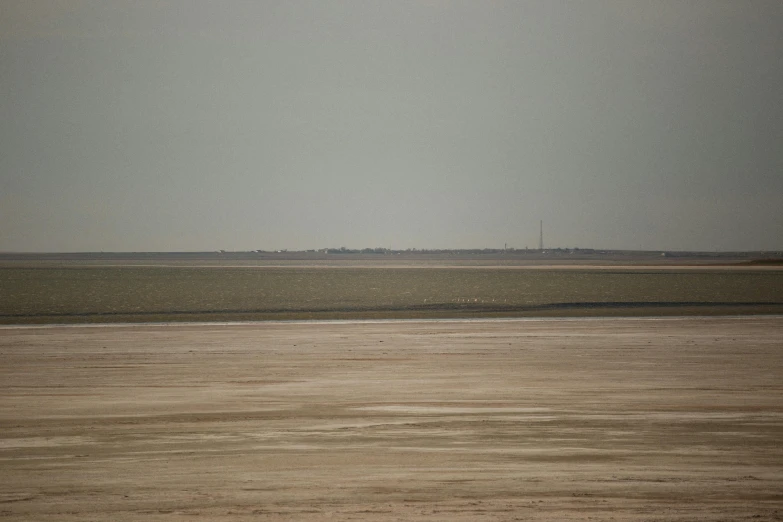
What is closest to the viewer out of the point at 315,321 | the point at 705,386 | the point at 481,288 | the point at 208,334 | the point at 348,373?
the point at 705,386

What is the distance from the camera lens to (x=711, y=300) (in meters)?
51.8

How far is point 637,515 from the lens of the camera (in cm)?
928

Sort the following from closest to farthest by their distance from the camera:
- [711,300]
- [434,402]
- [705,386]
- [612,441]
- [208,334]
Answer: [612,441]
[434,402]
[705,386]
[208,334]
[711,300]

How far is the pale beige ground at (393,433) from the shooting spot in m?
9.80

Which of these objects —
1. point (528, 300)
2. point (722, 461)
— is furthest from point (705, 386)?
point (528, 300)

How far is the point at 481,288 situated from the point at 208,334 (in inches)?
1545

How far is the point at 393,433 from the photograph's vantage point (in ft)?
44.1

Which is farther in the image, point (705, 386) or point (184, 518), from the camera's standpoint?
point (705, 386)

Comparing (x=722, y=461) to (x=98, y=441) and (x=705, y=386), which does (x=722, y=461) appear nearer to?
(x=705, y=386)

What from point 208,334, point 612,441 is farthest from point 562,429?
point 208,334

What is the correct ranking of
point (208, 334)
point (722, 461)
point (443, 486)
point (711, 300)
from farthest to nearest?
point (711, 300)
point (208, 334)
point (722, 461)
point (443, 486)

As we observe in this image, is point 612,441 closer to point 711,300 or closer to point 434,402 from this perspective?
point 434,402

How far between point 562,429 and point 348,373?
7761mm

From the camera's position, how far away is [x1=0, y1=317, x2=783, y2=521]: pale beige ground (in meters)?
9.80
